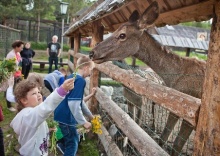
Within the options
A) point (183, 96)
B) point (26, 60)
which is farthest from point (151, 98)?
point (26, 60)

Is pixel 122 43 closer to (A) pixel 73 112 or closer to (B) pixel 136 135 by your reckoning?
(A) pixel 73 112

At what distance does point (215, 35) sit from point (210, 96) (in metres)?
0.39

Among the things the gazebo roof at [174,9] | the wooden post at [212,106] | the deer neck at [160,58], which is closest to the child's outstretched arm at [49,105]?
the gazebo roof at [174,9]

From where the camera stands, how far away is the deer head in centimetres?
385

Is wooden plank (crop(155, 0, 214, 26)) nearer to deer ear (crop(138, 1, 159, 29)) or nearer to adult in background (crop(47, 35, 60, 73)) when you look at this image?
deer ear (crop(138, 1, 159, 29))

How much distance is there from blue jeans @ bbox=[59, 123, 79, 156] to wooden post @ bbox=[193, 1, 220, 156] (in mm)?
2205

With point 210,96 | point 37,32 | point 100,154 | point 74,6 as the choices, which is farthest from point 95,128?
point 74,6

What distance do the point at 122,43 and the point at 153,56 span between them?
0.56 metres

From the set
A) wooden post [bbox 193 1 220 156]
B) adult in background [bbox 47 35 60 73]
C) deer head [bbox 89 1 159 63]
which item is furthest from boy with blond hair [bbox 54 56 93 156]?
adult in background [bbox 47 35 60 73]

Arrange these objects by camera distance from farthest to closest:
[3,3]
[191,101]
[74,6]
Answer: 1. [74,6]
2. [3,3]
3. [191,101]

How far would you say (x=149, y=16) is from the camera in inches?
138

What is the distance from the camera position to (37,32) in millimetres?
26672

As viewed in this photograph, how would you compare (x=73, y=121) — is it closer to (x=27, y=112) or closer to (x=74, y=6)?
(x=27, y=112)

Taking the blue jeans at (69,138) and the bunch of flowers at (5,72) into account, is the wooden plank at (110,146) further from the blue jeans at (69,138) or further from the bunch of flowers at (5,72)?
the bunch of flowers at (5,72)
